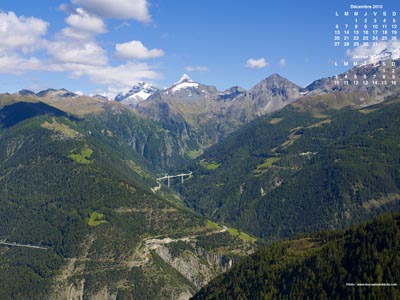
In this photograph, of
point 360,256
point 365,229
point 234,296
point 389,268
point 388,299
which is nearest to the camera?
point 388,299

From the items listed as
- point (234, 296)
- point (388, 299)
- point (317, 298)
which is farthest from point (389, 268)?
point (234, 296)

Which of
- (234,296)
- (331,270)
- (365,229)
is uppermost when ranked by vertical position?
(365,229)

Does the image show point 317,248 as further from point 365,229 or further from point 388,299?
point 388,299

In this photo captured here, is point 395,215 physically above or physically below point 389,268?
above

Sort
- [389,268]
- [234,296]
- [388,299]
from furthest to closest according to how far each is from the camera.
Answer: [234,296] < [389,268] < [388,299]

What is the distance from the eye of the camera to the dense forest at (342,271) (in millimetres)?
151375

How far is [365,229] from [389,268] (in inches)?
1046

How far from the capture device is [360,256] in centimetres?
16288

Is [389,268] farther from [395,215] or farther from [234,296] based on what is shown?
[234,296]

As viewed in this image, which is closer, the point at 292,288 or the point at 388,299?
the point at 388,299

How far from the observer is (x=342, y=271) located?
163 metres

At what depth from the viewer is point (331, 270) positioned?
550ft

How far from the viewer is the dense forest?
151 meters

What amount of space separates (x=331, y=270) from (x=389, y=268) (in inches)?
804
